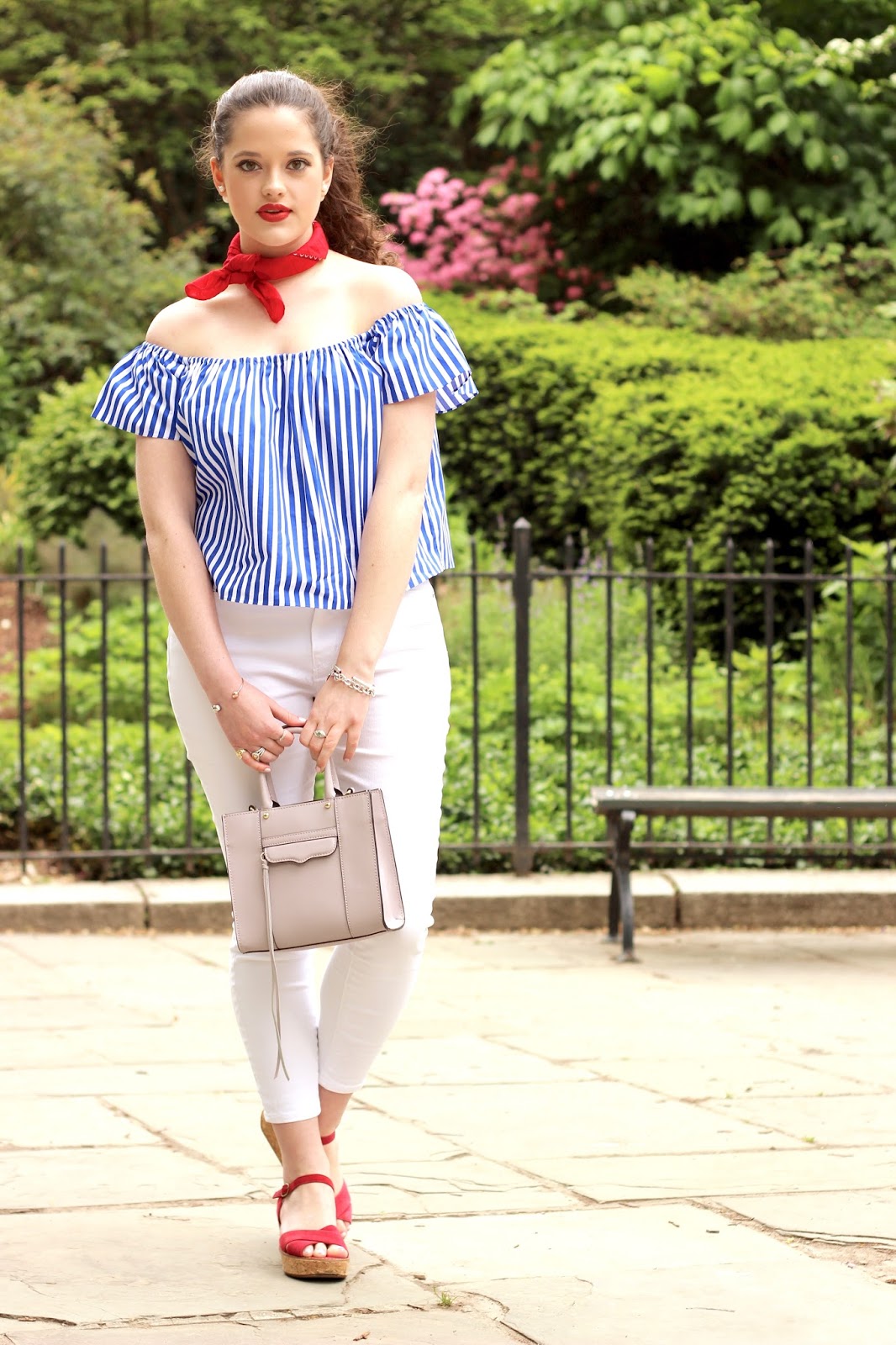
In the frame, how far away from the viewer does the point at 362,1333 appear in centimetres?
277

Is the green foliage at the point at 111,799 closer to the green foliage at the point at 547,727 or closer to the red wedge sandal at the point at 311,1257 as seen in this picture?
the green foliage at the point at 547,727

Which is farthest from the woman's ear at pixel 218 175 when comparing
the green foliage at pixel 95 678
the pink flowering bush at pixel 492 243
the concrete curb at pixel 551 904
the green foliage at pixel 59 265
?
the pink flowering bush at pixel 492 243

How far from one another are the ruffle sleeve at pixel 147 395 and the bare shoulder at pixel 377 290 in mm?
312

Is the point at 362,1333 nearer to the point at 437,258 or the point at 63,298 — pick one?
the point at 63,298

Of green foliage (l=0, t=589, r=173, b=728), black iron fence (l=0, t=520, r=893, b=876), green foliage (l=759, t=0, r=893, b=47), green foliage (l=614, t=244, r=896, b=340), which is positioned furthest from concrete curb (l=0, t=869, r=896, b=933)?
green foliage (l=759, t=0, r=893, b=47)

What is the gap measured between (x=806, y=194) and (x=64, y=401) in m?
5.24

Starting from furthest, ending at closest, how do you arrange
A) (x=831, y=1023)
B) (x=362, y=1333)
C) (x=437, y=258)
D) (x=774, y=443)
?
1. (x=437, y=258)
2. (x=774, y=443)
3. (x=831, y=1023)
4. (x=362, y=1333)

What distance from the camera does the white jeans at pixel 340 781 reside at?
3096 mm

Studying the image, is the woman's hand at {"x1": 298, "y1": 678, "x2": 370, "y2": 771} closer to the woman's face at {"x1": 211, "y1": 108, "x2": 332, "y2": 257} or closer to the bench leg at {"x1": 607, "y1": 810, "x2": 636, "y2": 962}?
the woman's face at {"x1": 211, "y1": 108, "x2": 332, "y2": 257}

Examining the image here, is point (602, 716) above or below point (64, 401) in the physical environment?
below

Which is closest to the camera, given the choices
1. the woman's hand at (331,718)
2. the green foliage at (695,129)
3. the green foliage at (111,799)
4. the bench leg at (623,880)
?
the woman's hand at (331,718)

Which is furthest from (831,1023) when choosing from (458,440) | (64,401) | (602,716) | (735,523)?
(64,401)

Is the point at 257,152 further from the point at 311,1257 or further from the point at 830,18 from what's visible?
the point at 830,18

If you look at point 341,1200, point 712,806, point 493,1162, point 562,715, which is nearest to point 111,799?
point 562,715
